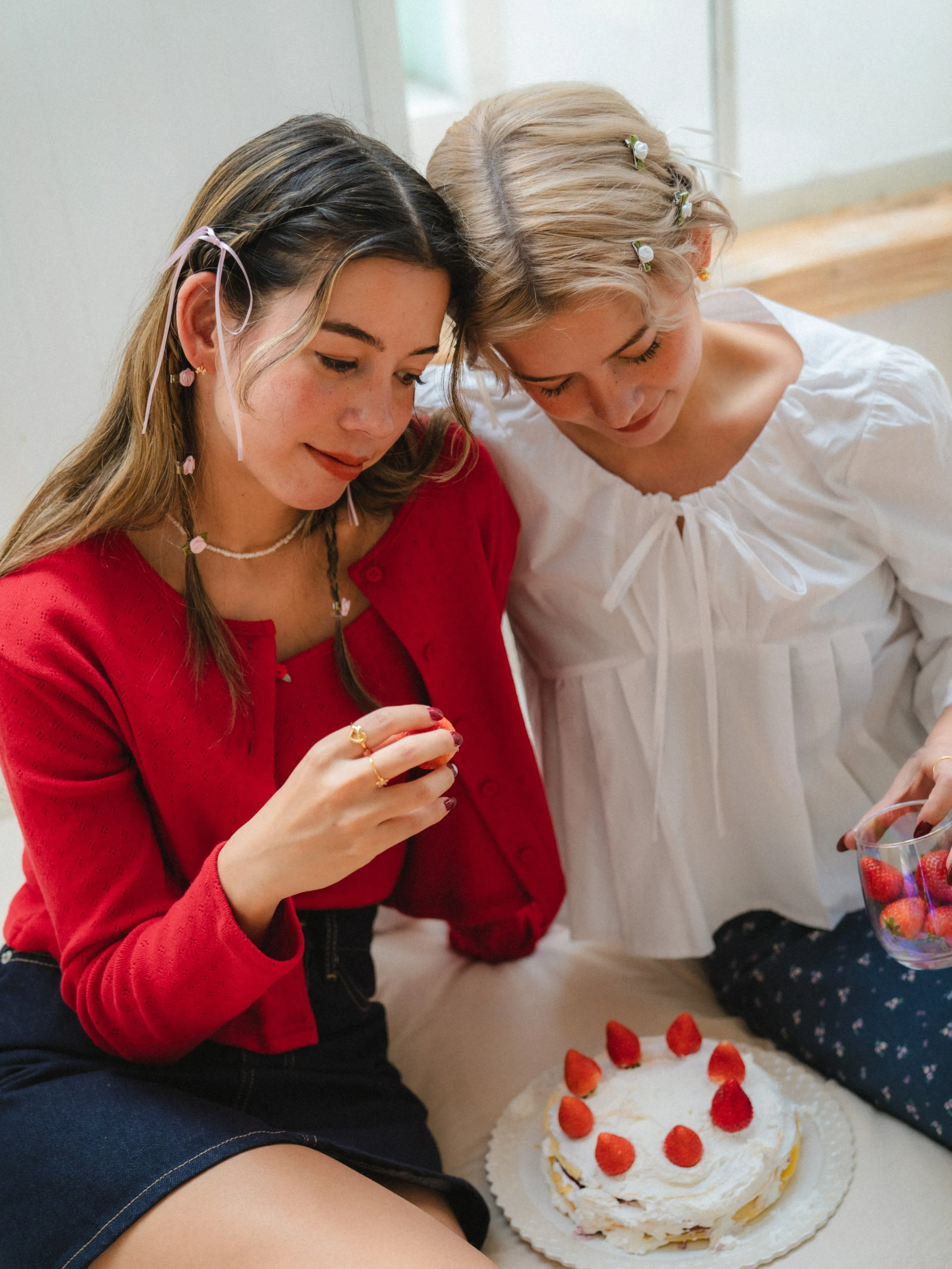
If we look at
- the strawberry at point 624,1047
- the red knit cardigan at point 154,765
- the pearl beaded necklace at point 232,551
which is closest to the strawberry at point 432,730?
the red knit cardigan at point 154,765

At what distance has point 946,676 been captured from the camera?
1.37 m

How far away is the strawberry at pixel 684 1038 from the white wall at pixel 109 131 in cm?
104

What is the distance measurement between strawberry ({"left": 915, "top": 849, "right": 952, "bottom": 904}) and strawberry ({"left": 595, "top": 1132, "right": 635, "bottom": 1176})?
1.23 feet

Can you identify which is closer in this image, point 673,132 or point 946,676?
point 946,676

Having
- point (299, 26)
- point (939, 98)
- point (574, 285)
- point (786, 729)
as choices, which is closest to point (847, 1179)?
point (786, 729)

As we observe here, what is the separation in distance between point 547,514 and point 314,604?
11.2 inches

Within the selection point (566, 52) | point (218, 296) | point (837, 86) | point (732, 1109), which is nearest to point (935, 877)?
point (732, 1109)

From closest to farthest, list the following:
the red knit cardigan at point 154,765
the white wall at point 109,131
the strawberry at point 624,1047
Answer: the red knit cardigan at point 154,765 → the strawberry at point 624,1047 → the white wall at point 109,131

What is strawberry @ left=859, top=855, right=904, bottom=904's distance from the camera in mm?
1104

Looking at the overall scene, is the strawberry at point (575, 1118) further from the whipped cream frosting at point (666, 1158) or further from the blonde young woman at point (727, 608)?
the blonde young woman at point (727, 608)

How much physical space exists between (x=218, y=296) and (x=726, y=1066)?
900 mm

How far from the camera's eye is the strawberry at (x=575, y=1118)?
122 cm

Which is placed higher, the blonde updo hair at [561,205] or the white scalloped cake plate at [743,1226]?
the blonde updo hair at [561,205]

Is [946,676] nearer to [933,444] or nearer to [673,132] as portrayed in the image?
[933,444]
